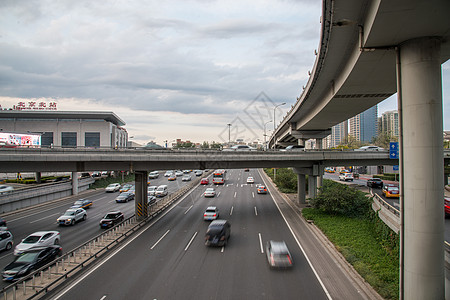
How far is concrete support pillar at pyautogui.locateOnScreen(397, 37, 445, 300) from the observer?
993cm

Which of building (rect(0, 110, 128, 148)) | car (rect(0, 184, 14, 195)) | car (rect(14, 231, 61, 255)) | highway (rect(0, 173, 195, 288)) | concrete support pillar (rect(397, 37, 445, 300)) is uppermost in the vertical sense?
building (rect(0, 110, 128, 148))

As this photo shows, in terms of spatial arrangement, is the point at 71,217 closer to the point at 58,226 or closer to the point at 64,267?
the point at 58,226

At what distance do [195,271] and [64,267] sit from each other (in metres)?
7.70

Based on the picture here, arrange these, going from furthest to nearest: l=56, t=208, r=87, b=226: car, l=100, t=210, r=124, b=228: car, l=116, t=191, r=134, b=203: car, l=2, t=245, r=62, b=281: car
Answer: l=116, t=191, r=134, b=203: car < l=56, t=208, r=87, b=226: car < l=100, t=210, r=124, b=228: car < l=2, t=245, r=62, b=281: car

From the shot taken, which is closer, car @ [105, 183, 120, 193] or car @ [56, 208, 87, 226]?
car @ [56, 208, 87, 226]

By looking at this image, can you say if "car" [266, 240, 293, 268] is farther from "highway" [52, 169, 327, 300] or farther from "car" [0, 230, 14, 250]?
"car" [0, 230, 14, 250]

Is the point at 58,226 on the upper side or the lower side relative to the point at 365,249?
lower

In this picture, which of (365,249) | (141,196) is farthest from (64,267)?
(365,249)

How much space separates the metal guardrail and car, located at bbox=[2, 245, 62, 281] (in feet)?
1.54

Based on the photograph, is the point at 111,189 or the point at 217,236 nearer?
the point at 217,236

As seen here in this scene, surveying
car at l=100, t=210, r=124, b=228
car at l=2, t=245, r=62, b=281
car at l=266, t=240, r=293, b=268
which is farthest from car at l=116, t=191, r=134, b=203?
car at l=266, t=240, r=293, b=268

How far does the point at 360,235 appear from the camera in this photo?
20.2 meters

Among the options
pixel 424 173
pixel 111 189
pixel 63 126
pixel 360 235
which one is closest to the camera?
pixel 424 173

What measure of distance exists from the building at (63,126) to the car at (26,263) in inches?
2634
